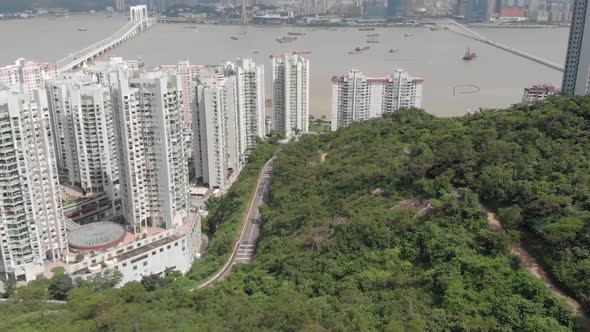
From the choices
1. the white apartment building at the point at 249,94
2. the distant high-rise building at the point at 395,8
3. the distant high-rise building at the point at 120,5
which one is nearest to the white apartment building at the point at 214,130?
the white apartment building at the point at 249,94

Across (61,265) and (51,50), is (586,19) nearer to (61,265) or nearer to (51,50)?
(61,265)

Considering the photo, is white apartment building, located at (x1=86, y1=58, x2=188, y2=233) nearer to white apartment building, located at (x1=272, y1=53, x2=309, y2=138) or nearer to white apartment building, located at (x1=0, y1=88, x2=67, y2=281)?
white apartment building, located at (x1=0, y1=88, x2=67, y2=281)

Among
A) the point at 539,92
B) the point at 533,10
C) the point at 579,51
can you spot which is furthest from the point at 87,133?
the point at 533,10

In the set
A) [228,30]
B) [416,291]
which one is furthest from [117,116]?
[228,30]

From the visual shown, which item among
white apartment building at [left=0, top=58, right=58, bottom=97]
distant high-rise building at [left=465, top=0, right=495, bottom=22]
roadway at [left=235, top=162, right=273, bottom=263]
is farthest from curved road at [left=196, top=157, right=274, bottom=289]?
distant high-rise building at [left=465, top=0, right=495, bottom=22]

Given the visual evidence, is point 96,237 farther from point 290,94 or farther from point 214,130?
point 290,94

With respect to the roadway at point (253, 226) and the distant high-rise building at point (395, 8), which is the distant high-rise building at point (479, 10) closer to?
the distant high-rise building at point (395, 8)
